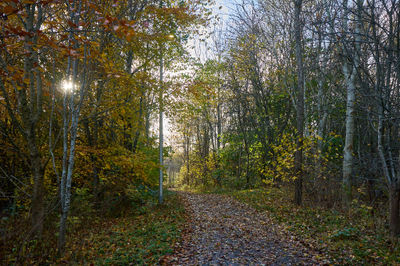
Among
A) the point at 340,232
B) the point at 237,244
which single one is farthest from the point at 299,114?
the point at 237,244

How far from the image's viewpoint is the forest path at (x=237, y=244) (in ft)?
16.4

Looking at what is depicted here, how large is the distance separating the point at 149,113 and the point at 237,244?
644 cm

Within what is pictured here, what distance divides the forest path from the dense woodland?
0.53 meters

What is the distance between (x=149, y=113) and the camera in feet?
33.1

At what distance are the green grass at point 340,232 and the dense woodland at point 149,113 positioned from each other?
0.13 feet

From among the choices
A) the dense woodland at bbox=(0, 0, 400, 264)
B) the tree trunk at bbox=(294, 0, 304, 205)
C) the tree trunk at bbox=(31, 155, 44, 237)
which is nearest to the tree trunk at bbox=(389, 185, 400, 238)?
the dense woodland at bbox=(0, 0, 400, 264)

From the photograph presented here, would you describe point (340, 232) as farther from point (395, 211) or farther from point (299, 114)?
point (299, 114)

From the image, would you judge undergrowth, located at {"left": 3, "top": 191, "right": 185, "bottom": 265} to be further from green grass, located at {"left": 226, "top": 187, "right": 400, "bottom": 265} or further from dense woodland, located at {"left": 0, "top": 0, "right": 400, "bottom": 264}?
green grass, located at {"left": 226, "top": 187, "right": 400, "bottom": 265}

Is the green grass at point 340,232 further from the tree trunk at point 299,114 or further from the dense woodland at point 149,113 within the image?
the tree trunk at point 299,114

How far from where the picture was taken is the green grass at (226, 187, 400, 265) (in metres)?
4.69

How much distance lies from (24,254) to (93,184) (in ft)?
16.6

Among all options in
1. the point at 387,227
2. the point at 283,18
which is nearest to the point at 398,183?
the point at 387,227

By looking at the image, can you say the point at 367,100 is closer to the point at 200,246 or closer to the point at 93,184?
the point at 200,246

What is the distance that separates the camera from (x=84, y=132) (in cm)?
859
